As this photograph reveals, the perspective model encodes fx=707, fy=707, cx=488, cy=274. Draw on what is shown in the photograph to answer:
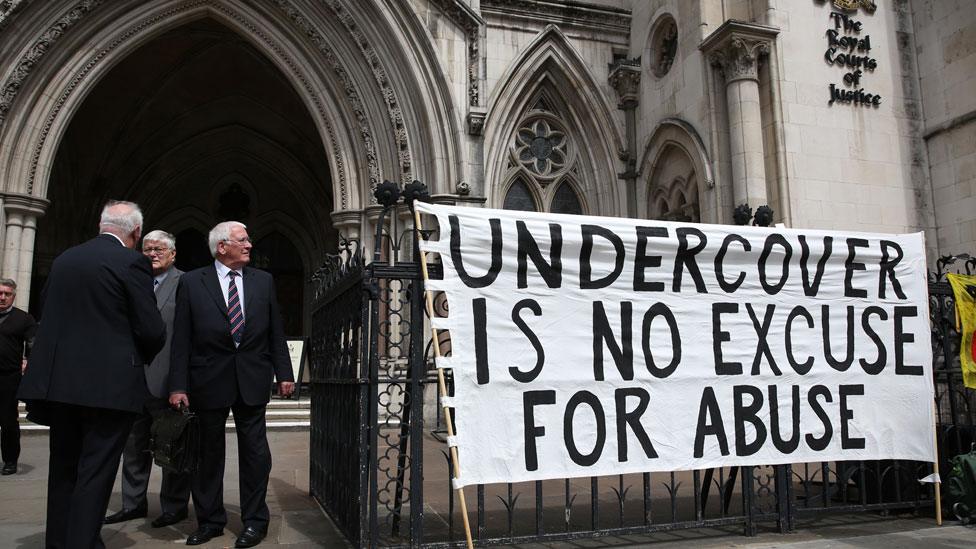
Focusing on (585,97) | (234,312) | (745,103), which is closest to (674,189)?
(745,103)

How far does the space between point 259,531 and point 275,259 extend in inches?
633

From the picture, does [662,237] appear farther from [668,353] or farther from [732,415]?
[732,415]

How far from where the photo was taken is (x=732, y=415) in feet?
14.9

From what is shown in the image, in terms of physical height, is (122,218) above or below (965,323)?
above

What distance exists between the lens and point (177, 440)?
4.33m

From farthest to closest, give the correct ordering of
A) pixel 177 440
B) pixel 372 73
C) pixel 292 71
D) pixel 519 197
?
pixel 519 197 → pixel 292 71 → pixel 372 73 → pixel 177 440

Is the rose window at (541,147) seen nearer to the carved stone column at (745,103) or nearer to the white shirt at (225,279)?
the carved stone column at (745,103)

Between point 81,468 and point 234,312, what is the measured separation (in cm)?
126

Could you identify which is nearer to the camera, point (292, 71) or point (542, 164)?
point (292, 71)

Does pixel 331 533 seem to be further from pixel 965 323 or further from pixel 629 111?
pixel 629 111

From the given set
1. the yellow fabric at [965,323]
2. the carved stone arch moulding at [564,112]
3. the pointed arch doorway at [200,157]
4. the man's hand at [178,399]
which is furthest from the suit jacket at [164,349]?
the pointed arch doorway at [200,157]

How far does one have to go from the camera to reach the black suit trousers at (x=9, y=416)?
6707mm

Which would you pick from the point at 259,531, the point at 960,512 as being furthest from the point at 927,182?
the point at 259,531

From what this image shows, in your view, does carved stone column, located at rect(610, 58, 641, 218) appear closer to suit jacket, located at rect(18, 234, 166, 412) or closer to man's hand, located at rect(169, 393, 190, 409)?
man's hand, located at rect(169, 393, 190, 409)
